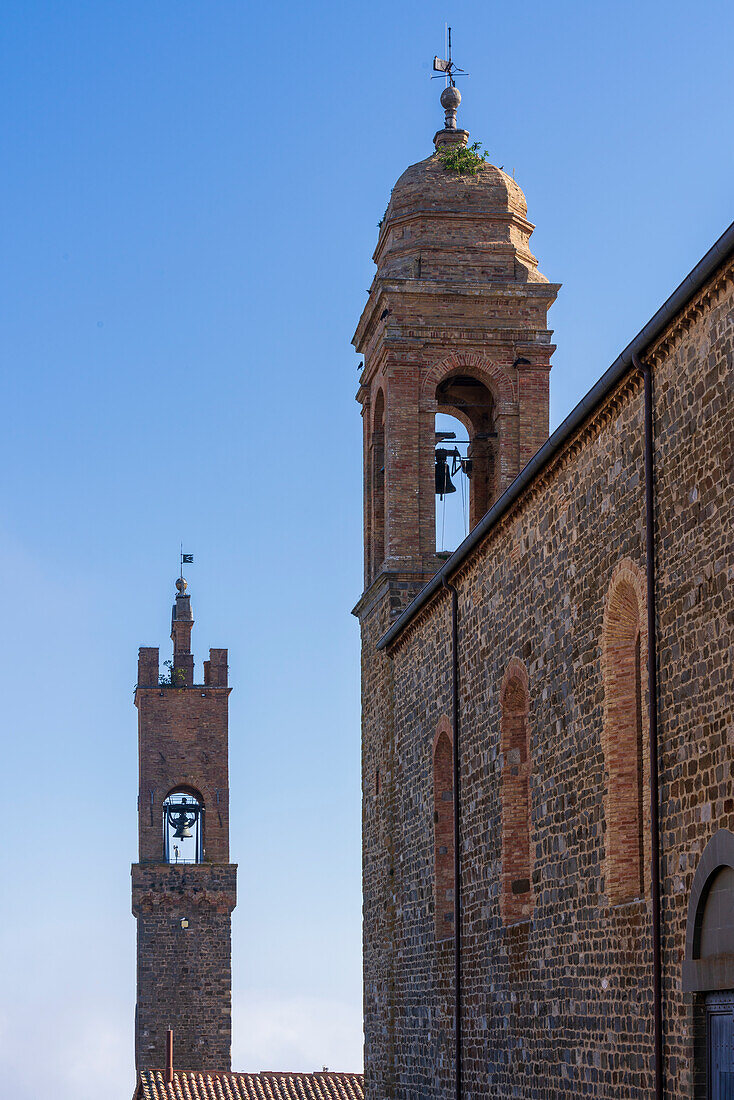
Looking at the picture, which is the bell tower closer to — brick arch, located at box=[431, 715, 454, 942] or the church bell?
brick arch, located at box=[431, 715, 454, 942]

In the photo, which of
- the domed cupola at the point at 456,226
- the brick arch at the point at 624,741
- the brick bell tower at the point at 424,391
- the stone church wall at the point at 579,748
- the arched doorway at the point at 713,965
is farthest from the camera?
the domed cupola at the point at 456,226

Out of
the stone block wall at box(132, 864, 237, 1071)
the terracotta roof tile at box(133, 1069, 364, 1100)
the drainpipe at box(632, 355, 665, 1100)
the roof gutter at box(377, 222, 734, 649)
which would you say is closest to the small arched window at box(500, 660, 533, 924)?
the roof gutter at box(377, 222, 734, 649)

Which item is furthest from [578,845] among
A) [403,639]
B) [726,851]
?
[403,639]

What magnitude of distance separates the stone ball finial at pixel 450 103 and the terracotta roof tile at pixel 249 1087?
20.2m

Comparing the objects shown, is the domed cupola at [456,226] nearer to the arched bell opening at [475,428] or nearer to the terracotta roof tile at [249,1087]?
the arched bell opening at [475,428]

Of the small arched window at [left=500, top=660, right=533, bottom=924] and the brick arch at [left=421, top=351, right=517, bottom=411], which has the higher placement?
the brick arch at [left=421, top=351, right=517, bottom=411]

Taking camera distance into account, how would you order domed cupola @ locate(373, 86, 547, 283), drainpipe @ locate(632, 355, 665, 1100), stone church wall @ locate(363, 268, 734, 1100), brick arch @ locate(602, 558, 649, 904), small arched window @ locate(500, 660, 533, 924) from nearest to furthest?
stone church wall @ locate(363, 268, 734, 1100)
drainpipe @ locate(632, 355, 665, 1100)
brick arch @ locate(602, 558, 649, 904)
small arched window @ locate(500, 660, 533, 924)
domed cupola @ locate(373, 86, 547, 283)

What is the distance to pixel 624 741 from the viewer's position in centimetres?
1416

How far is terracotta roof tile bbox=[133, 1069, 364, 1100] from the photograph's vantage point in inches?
1443

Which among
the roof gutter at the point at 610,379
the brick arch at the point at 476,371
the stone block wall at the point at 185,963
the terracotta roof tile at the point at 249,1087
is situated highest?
the brick arch at the point at 476,371

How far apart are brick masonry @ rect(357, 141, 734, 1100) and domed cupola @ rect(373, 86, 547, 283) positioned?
592 centimetres

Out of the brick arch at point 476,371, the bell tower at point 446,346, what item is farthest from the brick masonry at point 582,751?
the brick arch at point 476,371

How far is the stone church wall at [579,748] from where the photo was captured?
12.1m

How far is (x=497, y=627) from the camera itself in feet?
59.5
